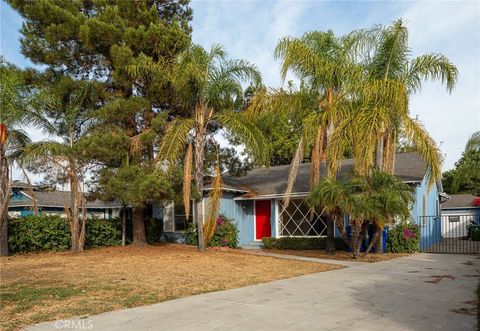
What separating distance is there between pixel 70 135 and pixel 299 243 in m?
9.58

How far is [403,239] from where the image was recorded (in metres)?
16.0

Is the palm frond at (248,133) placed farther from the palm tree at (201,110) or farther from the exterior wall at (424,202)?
the exterior wall at (424,202)

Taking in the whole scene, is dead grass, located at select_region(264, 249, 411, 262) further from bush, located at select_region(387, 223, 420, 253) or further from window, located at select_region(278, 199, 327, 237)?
window, located at select_region(278, 199, 327, 237)

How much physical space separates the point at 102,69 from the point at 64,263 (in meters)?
7.65

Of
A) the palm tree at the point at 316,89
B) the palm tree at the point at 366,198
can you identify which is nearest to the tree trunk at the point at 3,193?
the palm tree at the point at 316,89

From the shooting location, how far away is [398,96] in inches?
539

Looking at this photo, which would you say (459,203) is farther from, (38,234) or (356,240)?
(38,234)

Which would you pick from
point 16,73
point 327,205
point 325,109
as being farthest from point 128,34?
point 327,205

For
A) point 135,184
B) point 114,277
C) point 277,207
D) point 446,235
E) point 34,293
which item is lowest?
point 446,235

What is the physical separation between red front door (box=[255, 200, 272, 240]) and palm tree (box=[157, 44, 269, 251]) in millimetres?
5196

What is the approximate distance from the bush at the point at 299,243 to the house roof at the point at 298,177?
6.45ft

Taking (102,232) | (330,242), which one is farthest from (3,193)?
(330,242)

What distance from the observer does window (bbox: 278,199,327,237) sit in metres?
19.8

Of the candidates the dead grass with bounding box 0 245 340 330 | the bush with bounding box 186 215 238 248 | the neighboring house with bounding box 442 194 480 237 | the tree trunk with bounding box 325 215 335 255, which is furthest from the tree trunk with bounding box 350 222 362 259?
the neighboring house with bounding box 442 194 480 237
